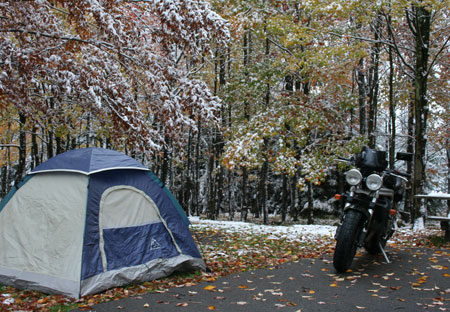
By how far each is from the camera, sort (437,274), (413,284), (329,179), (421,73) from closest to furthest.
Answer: (413,284), (437,274), (421,73), (329,179)

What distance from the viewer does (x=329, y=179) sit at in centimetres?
2336

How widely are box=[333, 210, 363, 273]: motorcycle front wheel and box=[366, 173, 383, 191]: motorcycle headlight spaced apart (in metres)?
0.40

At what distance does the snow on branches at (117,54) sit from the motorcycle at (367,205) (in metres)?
3.31

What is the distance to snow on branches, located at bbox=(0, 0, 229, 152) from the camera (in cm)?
684

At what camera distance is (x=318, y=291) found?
473cm

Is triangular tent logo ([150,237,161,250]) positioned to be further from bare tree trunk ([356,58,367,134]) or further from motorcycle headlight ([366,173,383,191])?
bare tree trunk ([356,58,367,134])

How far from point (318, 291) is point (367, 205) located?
139 cm

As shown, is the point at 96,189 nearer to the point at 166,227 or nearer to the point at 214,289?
the point at 166,227

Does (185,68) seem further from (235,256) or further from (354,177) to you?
(354,177)

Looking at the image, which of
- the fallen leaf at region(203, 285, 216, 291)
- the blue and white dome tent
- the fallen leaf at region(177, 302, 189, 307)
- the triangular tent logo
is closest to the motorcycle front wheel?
the fallen leaf at region(203, 285, 216, 291)

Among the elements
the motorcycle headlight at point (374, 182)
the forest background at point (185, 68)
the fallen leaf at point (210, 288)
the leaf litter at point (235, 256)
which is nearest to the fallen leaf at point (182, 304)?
the leaf litter at point (235, 256)

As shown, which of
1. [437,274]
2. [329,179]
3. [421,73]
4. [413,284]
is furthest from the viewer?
[329,179]

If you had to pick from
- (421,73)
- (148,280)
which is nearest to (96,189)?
(148,280)

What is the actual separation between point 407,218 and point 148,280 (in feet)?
51.4
